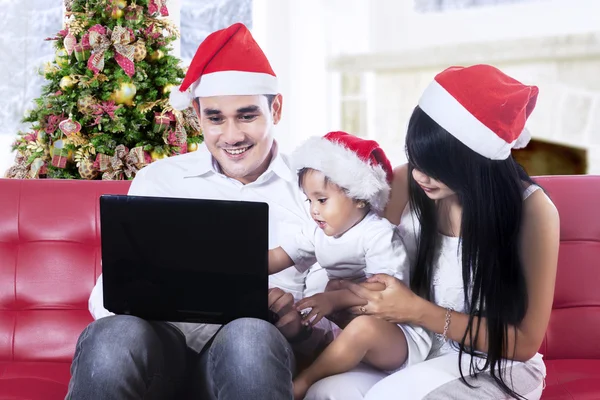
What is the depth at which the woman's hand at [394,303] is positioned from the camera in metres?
1.44

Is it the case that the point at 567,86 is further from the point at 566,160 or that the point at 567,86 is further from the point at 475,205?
the point at 475,205

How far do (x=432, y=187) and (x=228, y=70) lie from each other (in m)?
0.53

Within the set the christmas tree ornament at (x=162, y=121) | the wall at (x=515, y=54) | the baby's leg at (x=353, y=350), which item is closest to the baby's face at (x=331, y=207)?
the baby's leg at (x=353, y=350)

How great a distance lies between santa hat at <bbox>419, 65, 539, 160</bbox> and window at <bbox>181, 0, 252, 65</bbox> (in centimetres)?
313

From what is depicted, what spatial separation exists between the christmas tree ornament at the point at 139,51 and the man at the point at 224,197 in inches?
51.4

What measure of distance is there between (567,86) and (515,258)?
240 centimetres

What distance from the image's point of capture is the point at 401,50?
3.90m

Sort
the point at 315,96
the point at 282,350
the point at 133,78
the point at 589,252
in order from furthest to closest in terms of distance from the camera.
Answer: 1. the point at 315,96
2. the point at 133,78
3. the point at 589,252
4. the point at 282,350

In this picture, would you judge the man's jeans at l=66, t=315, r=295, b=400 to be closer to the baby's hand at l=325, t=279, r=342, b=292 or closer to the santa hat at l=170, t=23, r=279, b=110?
the baby's hand at l=325, t=279, r=342, b=292

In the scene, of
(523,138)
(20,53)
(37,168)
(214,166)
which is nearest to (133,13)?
(37,168)

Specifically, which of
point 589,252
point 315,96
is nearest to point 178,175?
point 589,252

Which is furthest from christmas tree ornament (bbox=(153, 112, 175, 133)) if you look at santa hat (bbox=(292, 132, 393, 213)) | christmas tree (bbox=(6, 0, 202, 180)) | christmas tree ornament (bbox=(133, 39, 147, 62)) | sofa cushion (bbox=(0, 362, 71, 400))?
santa hat (bbox=(292, 132, 393, 213))

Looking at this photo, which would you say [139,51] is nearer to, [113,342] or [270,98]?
[270,98]

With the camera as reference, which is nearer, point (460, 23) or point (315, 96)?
point (460, 23)
